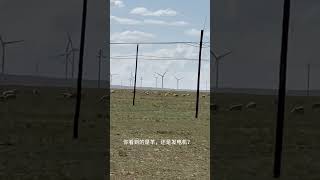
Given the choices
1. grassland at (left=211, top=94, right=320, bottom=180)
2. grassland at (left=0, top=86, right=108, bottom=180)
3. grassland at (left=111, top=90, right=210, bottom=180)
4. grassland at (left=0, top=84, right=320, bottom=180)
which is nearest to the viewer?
grassland at (left=0, top=86, right=108, bottom=180)

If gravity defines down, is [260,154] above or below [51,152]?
below

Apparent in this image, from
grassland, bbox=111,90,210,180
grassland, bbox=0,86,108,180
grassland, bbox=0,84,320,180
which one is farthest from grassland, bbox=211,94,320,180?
grassland, bbox=0,86,108,180

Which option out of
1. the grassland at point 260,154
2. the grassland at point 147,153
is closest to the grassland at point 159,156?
the grassland at point 147,153

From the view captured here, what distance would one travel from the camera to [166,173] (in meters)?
18.4

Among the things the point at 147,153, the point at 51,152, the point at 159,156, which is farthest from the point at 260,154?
the point at 51,152

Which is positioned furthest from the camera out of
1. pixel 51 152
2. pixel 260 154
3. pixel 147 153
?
pixel 260 154

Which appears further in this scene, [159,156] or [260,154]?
[260,154]

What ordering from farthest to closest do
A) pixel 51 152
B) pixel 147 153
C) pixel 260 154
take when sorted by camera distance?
pixel 260 154
pixel 147 153
pixel 51 152

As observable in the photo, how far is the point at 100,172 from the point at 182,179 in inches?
108

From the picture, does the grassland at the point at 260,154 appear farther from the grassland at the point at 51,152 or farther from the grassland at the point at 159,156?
the grassland at the point at 51,152

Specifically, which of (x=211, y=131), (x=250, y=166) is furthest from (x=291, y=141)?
(x=250, y=166)

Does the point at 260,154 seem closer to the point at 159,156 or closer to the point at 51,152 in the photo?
the point at 159,156

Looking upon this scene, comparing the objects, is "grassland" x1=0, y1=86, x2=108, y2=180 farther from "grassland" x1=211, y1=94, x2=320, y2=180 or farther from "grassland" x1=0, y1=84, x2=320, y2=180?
"grassland" x1=211, y1=94, x2=320, y2=180

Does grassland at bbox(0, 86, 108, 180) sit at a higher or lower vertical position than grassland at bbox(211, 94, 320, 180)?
higher
